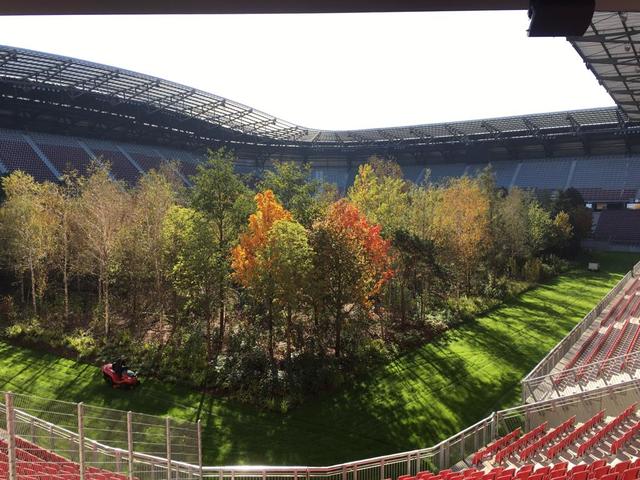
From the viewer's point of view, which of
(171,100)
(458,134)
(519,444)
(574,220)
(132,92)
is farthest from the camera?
(458,134)

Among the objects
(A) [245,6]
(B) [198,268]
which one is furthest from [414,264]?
(A) [245,6]

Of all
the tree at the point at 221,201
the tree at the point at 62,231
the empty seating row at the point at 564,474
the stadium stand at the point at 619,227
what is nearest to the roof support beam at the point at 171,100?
the tree at the point at 62,231

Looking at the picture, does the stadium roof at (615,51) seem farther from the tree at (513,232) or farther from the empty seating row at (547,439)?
the empty seating row at (547,439)

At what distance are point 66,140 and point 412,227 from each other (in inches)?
1769

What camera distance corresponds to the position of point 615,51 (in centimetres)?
2000

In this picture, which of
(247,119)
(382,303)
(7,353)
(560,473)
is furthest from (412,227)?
(247,119)

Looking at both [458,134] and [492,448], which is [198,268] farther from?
[458,134]

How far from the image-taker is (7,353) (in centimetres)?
1956

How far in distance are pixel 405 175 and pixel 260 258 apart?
64.6m

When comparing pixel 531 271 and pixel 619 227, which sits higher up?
pixel 619 227

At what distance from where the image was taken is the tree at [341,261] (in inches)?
682

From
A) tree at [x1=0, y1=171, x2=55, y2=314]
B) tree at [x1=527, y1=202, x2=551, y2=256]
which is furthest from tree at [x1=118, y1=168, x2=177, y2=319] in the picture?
tree at [x1=527, y1=202, x2=551, y2=256]

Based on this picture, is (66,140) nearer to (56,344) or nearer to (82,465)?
(56,344)

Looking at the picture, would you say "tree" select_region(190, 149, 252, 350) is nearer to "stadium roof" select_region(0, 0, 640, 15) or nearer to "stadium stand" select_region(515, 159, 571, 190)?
"stadium roof" select_region(0, 0, 640, 15)
